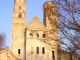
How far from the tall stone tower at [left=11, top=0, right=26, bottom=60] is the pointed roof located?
1.55 meters

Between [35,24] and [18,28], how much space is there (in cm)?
351

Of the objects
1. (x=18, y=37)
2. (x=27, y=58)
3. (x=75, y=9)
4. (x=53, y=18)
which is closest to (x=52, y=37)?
(x=53, y=18)

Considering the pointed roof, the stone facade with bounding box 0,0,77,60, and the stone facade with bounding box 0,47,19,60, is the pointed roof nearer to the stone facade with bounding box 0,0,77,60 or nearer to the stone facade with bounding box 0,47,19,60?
the stone facade with bounding box 0,0,77,60

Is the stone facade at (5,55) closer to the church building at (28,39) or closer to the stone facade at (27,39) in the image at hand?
the stone facade at (27,39)

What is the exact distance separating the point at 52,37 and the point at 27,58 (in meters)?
21.5

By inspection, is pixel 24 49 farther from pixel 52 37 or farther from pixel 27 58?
pixel 52 37

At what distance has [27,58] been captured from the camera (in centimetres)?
3328

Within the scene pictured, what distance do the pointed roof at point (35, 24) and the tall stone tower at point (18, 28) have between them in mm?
1547

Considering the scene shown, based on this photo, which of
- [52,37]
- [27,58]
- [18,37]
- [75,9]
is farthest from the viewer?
[18,37]

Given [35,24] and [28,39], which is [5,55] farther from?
[35,24]

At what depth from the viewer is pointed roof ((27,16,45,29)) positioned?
35719 millimetres

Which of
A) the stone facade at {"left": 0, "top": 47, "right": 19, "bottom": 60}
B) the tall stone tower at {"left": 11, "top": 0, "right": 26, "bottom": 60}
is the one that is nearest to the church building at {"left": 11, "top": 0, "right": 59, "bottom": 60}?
the tall stone tower at {"left": 11, "top": 0, "right": 26, "bottom": 60}

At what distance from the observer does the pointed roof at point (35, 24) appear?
35.7 metres

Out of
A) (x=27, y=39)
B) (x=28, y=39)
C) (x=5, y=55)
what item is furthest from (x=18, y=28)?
(x=5, y=55)
